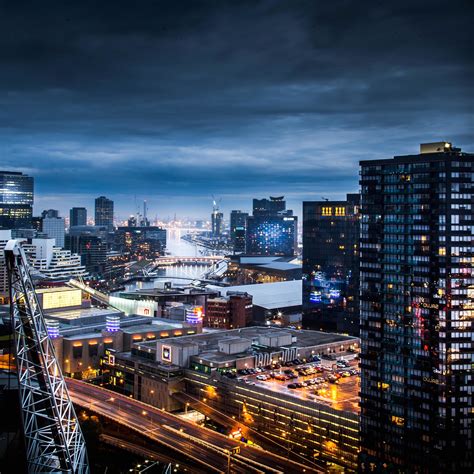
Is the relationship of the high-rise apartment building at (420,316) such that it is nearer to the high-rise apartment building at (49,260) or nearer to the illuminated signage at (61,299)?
the illuminated signage at (61,299)

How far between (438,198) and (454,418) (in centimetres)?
1105

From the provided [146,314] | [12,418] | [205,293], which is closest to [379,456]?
[12,418]

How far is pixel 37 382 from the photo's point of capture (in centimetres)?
2572

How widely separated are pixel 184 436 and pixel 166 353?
12.8m

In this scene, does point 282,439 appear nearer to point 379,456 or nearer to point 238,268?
point 379,456

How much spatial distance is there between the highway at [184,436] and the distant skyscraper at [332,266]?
3397cm

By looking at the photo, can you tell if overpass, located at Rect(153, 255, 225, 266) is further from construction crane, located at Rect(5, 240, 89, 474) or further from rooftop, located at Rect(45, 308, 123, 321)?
construction crane, located at Rect(5, 240, 89, 474)

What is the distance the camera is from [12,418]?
105 ft

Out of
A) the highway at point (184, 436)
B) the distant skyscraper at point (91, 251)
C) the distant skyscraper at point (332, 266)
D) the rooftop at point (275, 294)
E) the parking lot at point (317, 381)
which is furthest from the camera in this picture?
the distant skyscraper at point (91, 251)

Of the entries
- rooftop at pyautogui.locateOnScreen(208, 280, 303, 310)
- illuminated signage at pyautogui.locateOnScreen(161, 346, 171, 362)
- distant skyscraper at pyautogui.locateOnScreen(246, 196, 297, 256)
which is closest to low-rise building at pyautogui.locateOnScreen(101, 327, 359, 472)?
illuminated signage at pyautogui.locateOnScreen(161, 346, 171, 362)

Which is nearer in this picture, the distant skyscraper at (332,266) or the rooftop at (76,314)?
the rooftop at (76,314)

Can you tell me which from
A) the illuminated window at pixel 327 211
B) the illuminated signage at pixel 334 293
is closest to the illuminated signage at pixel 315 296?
the illuminated signage at pixel 334 293

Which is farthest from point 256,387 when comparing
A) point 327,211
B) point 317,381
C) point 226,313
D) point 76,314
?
point 327,211

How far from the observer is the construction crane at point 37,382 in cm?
2444
